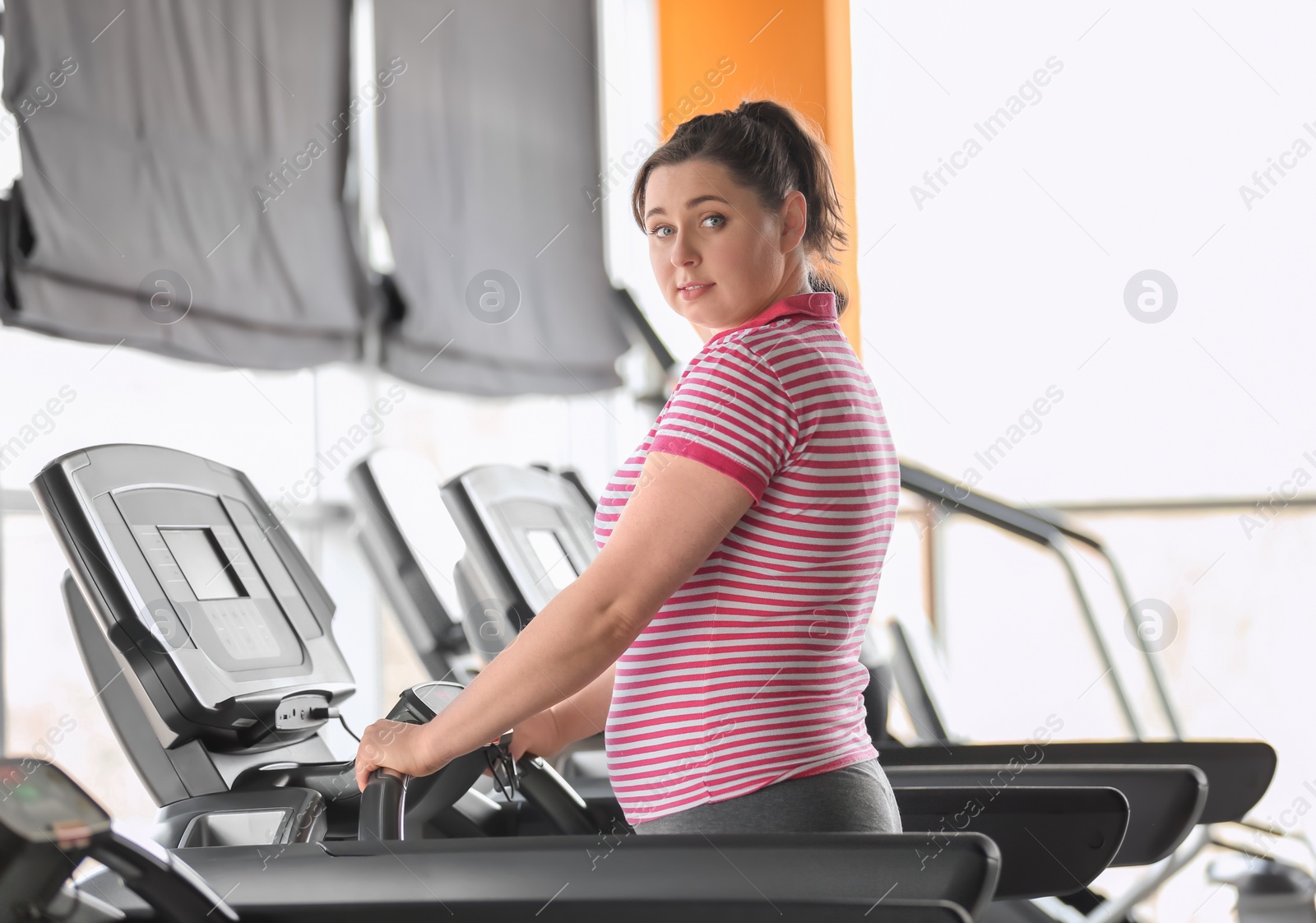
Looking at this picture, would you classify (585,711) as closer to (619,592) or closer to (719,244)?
(619,592)

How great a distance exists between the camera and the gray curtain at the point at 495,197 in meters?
3.64

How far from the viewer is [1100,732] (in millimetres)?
4719

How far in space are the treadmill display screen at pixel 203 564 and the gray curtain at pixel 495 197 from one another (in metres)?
1.98

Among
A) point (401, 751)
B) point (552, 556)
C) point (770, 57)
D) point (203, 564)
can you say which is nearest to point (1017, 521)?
point (552, 556)

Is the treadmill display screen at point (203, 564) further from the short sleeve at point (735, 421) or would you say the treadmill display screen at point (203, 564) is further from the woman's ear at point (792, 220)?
the woman's ear at point (792, 220)

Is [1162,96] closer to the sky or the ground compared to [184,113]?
Answer: closer to the ground

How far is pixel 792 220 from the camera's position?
131 centimetres

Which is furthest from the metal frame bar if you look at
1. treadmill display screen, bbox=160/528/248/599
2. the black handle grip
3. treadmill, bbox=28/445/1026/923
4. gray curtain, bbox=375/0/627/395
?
the black handle grip

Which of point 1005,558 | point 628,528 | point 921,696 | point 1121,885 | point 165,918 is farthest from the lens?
point 1005,558

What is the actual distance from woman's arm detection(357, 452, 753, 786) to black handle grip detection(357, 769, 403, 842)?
10 centimetres

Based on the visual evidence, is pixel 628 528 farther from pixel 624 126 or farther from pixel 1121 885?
pixel 624 126

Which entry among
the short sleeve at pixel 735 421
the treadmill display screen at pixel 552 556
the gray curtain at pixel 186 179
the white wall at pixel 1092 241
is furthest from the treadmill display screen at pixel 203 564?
the white wall at pixel 1092 241

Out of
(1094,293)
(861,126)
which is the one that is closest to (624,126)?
(861,126)

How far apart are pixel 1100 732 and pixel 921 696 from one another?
1851 mm
